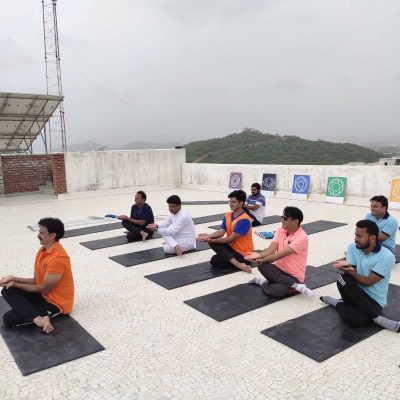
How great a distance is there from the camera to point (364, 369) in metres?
2.80

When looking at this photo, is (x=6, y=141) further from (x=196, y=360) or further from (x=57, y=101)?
(x=196, y=360)

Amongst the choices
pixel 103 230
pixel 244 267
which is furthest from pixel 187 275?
pixel 103 230

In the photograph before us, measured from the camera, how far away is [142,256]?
582 centimetres

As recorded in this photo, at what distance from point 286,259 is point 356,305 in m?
0.90

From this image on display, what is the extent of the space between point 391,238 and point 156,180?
1080 centimetres

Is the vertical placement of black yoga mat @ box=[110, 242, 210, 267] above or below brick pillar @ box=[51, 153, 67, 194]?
below

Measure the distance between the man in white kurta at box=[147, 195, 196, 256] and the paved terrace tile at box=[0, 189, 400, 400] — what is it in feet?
2.56

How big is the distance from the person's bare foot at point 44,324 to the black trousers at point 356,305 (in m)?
2.60

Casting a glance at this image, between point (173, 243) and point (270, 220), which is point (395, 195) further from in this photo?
point (173, 243)

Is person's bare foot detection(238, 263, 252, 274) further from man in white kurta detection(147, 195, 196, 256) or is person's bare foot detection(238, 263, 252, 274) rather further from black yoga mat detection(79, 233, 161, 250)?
black yoga mat detection(79, 233, 161, 250)

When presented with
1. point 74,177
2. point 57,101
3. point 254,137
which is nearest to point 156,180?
point 74,177

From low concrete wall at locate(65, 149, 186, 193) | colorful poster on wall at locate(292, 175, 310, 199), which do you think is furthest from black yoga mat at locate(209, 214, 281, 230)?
low concrete wall at locate(65, 149, 186, 193)

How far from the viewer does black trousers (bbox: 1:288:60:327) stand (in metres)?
3.42

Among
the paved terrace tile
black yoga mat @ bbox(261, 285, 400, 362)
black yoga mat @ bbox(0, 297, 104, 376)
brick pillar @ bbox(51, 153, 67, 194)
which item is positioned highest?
brick pillar @ bbox(51, 153, 67, 194)
